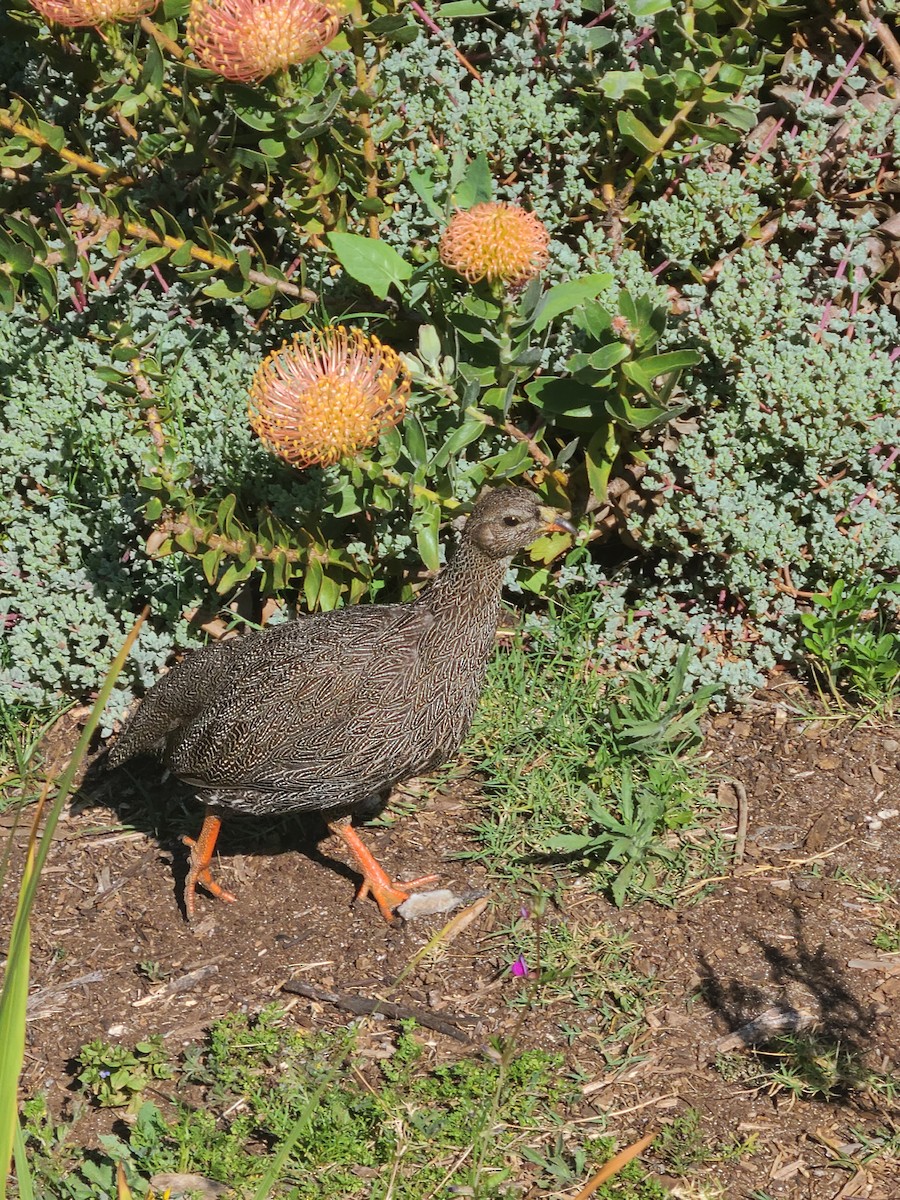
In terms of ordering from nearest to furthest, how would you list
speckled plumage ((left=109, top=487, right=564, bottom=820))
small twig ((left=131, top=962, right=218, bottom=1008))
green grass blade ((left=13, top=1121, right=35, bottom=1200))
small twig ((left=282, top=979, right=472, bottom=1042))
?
1. green grass blade ((left=13, top=1121, right=35, bottom=1200))
2. small twig ((left=282, top=979, right=472, bottom=1042))
3. small twig ((left=131, top=962, right=218, bottom=1008))
4. speckled plumage ((left=109, top=487, right=564, bottom=820))

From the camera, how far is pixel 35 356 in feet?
18.1

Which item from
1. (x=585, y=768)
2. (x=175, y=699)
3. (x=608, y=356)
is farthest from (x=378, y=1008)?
(x=608, y=356)

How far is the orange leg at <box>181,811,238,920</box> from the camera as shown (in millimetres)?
4805

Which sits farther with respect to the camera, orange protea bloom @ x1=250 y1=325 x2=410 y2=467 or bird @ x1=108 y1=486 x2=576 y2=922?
bird @ x1=108 y1=486 x2=576 y2=922

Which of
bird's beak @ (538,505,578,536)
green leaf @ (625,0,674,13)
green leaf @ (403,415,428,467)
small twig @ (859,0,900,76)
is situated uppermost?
small twig @ (859,0,900,76)

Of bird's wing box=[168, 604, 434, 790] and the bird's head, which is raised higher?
the bird's head

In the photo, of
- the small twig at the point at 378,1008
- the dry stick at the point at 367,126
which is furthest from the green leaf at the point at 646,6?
the small twig at the point at 378,1008

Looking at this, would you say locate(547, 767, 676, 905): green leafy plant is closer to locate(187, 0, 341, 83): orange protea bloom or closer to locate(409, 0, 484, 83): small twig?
locate(187, 0, 341, 83): orange protea bloom

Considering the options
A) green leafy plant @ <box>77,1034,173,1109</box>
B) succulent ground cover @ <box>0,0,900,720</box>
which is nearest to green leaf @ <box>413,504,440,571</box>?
succulent ground cover @ <box>0,0,900,720</box>

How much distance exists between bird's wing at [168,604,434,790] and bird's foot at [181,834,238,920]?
0.28m

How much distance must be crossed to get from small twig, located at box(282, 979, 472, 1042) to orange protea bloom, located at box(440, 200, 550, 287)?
243 centimetres

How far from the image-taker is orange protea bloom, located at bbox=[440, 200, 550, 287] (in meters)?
4.21

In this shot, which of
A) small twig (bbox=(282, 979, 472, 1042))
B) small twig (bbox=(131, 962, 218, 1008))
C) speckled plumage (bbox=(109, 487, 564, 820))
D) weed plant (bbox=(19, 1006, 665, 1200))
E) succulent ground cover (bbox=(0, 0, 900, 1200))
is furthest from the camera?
speckled plumage (bbox=(109, 487, 564, 820))

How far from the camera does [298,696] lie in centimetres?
460
